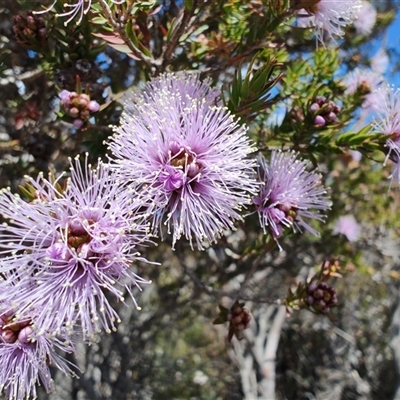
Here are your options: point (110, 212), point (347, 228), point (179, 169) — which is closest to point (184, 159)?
point (179, 169)

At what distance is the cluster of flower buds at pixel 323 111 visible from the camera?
5.47 ft

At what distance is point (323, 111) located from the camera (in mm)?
1678

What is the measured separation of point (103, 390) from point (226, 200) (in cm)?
279

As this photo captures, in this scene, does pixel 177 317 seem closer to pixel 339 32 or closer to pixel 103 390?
pixel 103 390

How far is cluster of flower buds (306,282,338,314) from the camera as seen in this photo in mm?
1759

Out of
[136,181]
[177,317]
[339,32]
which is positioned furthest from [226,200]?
[177,317]

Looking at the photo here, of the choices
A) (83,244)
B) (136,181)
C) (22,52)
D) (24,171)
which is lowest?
(24,171)

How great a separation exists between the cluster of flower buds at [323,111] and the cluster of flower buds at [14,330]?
1.13 m

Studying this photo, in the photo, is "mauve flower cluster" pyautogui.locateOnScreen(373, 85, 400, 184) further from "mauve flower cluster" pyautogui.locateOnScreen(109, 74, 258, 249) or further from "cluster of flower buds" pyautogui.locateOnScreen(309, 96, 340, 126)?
"mauve flower cluster" pyautogui.locateOnScreen(109, 74, 258, 249)

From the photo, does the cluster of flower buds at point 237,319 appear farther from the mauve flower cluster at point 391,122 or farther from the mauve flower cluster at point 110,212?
the mauve flower cluster at point 391,122

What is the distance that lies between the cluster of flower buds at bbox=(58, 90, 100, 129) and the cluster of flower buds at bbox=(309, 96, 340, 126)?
29.4 inches

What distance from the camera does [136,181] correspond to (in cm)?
133

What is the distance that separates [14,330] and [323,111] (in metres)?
1.21

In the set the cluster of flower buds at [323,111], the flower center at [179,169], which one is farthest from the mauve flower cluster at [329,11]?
the flower center at [179,169]
